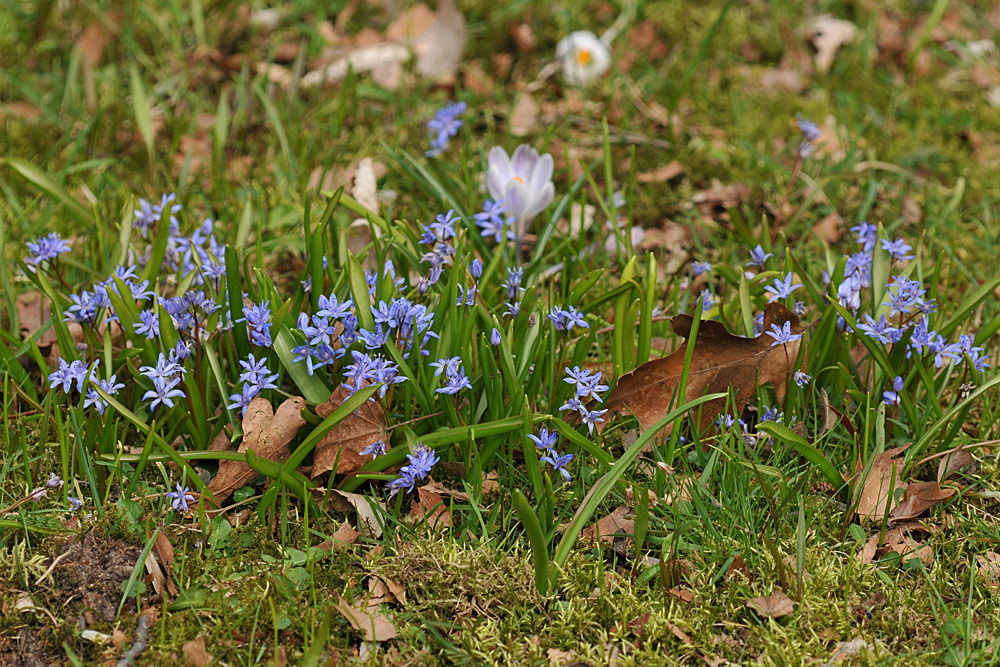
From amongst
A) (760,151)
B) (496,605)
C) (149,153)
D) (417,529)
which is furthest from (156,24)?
(496,605)

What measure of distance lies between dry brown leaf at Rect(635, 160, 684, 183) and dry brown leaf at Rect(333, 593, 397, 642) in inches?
83.5

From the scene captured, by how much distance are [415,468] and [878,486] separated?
1138 mm

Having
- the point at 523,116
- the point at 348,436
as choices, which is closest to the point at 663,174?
the point at 523,116

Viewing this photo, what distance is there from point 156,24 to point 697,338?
3218 millimetres

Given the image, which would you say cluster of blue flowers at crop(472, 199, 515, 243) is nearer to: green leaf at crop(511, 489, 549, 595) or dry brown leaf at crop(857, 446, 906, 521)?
green leaf at crop(511, 489, 549, 595)

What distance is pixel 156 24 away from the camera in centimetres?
406

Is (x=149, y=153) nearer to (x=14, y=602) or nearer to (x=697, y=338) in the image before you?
(x=14, y=602)

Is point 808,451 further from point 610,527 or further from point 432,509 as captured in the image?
point 432,509

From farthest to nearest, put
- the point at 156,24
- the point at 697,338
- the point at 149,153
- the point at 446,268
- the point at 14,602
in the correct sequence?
1. the point at 156,24
2. the point at 149,153
3. the point at 446,268
4. the point at 697,338
5. the point at 14,602

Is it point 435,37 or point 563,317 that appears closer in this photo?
point 563,317

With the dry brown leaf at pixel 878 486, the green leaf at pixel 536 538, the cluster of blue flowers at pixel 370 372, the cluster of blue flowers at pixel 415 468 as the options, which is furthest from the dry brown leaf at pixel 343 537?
the dry brown leaf at pixel 878 486

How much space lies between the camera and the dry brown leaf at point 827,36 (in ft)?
13.7

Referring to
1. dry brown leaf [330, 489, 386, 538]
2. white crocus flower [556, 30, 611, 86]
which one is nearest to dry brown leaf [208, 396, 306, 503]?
dry brown leaf [330, 489, 386, 538]

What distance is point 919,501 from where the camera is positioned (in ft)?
6.89
